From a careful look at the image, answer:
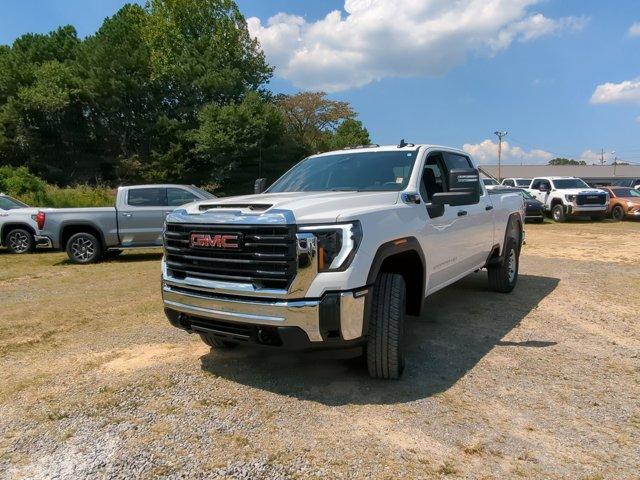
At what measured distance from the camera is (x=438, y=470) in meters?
2.62

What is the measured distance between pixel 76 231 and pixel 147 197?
66.6 inches

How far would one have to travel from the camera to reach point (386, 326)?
139 inches

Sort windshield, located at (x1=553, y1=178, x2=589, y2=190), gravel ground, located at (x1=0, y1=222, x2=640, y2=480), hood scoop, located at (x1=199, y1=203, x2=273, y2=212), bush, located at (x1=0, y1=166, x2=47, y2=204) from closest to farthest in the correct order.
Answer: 1. gravel ground, located at (x1=0, y1=222, x2=640, y2=480)
2. hood scoop, located at (x1=199, y1=203, x2=273, y2=212)
3. windshield, located at (x1=553, y1=178, x2=589, y2=190)
4. bush, located at (x1=0, y1=166, x2=47, y2=204)

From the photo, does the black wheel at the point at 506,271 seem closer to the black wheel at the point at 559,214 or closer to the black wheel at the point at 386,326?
the black wheel at the point at 386,326

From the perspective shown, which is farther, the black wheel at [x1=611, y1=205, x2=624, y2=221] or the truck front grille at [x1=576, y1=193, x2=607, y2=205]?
the black wheel at [x1=611, y1=205, x2=624, y2=221]

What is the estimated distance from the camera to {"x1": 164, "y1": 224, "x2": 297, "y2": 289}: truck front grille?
325cm

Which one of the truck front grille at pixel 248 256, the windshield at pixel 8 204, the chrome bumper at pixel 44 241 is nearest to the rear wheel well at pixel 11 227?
the windshield at pixel 8 204

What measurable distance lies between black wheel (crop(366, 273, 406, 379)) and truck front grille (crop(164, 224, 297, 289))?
2.41 ft

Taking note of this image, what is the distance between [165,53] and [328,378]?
42689mm

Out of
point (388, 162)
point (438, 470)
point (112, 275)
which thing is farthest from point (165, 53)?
point (438, 470)

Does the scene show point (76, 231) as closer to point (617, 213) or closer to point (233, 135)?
point (617, 213)

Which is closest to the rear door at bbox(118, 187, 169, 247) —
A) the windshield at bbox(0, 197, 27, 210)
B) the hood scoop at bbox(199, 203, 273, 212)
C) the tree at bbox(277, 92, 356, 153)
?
the windshield at bbox(0, 197, 27, 210)

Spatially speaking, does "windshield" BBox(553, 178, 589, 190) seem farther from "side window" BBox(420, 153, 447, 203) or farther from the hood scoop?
the hood scoop

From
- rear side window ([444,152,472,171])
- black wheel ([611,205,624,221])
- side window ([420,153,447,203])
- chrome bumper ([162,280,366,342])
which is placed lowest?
black wheel ([611,205,624,221])
